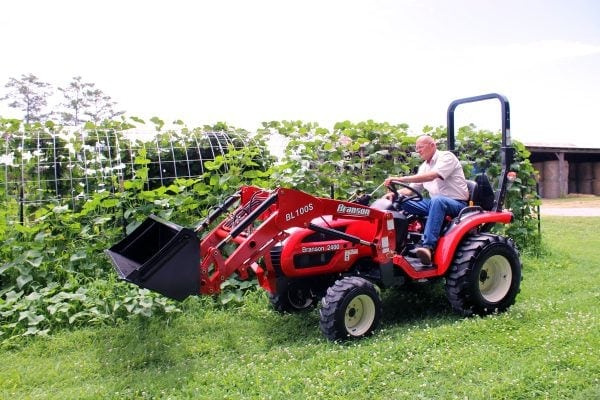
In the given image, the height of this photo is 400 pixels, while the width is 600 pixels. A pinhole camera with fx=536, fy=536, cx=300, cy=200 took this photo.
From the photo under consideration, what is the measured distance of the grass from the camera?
3672 mm

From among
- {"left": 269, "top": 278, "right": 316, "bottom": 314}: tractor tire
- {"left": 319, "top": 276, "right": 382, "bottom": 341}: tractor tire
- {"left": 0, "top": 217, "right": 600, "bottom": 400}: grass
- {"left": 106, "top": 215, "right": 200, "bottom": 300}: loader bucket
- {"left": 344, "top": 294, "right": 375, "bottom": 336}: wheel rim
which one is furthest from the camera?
{"left": 269, "top": 278, "right": 316, "bottom": 314}: tractor tire

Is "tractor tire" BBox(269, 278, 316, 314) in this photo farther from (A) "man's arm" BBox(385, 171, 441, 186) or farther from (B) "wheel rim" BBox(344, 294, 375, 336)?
(A) "man's arm" BBox(385, 171, 441, 186)

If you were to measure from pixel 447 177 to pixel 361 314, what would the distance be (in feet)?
5.64

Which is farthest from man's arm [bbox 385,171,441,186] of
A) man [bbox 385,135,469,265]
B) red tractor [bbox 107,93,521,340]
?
red tractor [bbox 107,93,521,340]

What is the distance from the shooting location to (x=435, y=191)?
222 inches

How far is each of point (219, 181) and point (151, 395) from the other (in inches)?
130

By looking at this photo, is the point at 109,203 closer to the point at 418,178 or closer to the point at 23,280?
the point at 23,280

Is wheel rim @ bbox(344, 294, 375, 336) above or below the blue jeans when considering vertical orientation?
below

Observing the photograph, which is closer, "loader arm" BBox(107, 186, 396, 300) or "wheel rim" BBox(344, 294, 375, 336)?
"loader arm" BBox(107, 186, 396, 300)

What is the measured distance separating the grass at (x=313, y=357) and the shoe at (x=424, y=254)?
0.58 meters

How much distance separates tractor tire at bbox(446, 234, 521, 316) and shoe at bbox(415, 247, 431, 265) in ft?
0.86

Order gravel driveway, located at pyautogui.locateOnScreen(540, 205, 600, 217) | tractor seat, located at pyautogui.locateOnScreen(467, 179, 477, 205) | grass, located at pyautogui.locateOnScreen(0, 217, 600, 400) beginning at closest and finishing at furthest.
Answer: grass, located at pyautogui.locateOnScreen(0, 217, 600, 400) → tractor seat, located at pyautogui.locateOnScreen(467, 179, 477, 205) → gravel driveway, located at pyautogui.locateOnScreen(540, 205, 600, 217)

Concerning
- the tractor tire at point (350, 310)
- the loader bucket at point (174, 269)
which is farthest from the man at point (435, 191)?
the loader bucket at point (174, 269)

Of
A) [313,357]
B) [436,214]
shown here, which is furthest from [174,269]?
[436,214]
